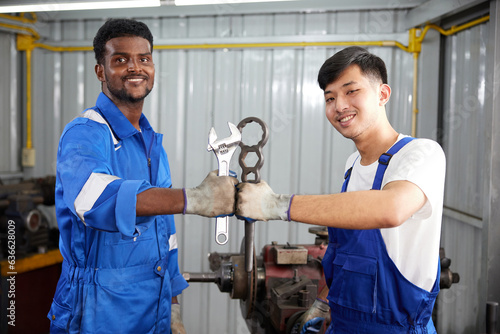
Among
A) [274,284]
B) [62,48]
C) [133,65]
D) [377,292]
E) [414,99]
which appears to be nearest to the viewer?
[377,292]

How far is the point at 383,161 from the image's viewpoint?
4.49 ft

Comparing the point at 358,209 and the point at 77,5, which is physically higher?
the point at 77,5

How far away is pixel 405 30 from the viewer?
334cm

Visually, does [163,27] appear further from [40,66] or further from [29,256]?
[29,256]

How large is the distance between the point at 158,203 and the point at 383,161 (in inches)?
29.3

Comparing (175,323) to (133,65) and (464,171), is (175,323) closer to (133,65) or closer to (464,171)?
(133,65)

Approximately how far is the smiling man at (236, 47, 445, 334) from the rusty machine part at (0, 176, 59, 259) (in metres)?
2.51

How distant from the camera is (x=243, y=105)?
3492mm

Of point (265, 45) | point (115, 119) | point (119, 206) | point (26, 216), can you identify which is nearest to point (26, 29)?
point (26, 216)

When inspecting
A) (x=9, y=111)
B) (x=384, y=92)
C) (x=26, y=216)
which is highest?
(x=9, y=111)

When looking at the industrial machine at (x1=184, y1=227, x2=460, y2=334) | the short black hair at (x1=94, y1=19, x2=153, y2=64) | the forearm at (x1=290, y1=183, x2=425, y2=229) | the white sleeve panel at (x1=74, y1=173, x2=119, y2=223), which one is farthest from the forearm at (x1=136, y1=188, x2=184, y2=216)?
the industrial machine at (x1=184, y1=227, x2=460, y2=334)

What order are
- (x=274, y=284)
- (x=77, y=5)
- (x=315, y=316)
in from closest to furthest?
(x=315, y=316), (x=274, y=284), (x=77, y=5)

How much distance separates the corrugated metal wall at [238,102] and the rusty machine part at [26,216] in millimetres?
633

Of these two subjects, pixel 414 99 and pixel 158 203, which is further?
pixel 414 99
